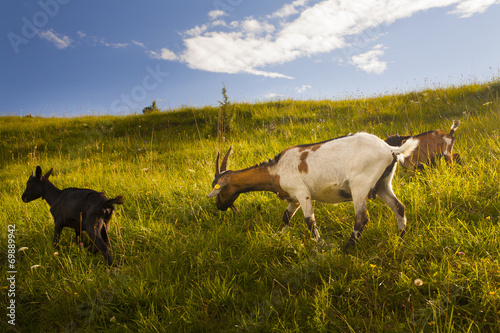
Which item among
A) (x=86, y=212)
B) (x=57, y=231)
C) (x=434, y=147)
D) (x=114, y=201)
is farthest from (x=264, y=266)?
(x=434, y=147)

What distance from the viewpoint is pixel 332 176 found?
326 cm

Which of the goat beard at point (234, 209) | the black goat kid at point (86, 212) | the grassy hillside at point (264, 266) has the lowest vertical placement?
the grassy hillside at point (264, 266)

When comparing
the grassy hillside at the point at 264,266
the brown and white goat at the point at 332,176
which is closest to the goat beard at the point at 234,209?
the grassy hillside at the point at 264,266

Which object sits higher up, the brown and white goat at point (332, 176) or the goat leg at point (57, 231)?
the brown and white goat at point (332, 176)

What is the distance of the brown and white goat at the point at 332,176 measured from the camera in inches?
121

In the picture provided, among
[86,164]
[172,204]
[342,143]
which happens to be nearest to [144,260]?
[172,204]

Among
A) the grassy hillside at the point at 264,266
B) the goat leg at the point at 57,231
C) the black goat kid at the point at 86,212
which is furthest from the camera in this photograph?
the goat leg at the point at 57,231

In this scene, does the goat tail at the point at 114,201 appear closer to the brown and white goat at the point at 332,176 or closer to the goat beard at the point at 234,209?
the brown and white goat at the point at 332,176

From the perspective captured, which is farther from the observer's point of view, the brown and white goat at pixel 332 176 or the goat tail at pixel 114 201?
the goat tail at pixel 114 201

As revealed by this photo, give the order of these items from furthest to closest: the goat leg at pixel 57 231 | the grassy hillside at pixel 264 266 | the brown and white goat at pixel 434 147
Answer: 1. the brown and white goat at pixel 434 147
2. the goat leg at pixel 57 231
3. the grassy hillside at pixel 264 266

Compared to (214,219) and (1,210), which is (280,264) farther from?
(1,210)

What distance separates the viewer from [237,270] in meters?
3.25

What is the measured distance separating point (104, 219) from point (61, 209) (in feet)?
2.38

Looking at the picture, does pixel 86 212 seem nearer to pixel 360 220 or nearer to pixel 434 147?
pixel 360 220
